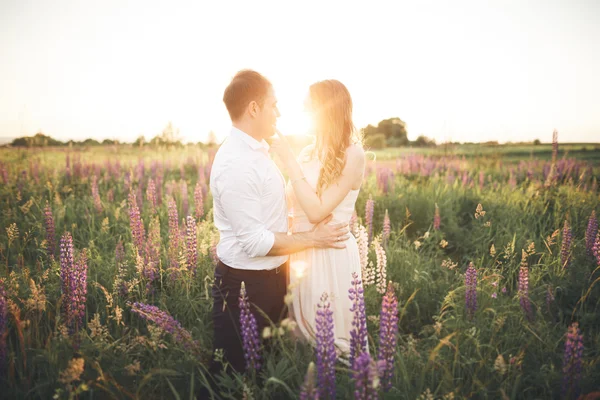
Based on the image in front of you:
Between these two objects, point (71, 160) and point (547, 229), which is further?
point (71, 160)

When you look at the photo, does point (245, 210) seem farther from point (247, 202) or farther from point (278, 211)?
point (278, 211)

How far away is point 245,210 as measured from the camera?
2625mm

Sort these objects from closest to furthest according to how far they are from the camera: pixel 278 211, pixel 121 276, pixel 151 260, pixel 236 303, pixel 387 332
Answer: pixel 387 332 → pixel 236 303 → pixel 278 211 → pixel 121 276 → pixel 151 260

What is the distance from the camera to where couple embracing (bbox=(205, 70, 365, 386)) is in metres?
2.67

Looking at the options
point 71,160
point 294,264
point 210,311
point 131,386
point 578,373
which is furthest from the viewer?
point 71,160

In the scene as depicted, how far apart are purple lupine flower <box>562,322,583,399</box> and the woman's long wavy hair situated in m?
1.99

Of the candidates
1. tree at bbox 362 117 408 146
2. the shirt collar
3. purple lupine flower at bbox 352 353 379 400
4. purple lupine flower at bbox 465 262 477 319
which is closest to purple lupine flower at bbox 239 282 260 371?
purple lupine flower at bbox 352 353 379 400

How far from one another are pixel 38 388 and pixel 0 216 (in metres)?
5.13

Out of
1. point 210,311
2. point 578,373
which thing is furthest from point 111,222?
point 578,373

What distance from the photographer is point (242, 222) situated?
264cm

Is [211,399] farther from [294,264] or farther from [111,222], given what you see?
[111,222]

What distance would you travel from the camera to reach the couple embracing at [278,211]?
2.67 meters

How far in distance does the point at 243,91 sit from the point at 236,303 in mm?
1664

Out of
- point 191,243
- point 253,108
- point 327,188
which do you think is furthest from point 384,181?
point 253,108
